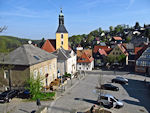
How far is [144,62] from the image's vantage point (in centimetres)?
4331

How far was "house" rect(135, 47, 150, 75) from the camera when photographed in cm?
4269

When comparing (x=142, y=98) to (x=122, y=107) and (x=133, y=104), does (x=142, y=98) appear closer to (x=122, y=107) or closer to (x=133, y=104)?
(x=133, y=104)

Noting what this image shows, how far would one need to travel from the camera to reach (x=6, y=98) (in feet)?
68.7

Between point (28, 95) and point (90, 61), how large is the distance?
97.8ft

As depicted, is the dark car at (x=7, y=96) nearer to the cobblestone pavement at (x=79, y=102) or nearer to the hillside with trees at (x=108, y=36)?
the cobblestone pavement at (x=79, y=102)

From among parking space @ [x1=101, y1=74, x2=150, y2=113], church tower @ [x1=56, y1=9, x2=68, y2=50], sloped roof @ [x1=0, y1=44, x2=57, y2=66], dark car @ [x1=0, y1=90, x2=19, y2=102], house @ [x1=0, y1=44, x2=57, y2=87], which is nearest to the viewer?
parking space @ [x1=101, y1=74, x2=150, y2=113]

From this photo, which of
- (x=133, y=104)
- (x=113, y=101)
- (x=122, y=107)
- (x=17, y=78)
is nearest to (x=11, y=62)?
(x=17, y=78)

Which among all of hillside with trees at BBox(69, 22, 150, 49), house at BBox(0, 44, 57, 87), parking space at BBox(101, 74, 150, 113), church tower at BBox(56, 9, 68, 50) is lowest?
parking space at BBox(101, 74, 150, 113)

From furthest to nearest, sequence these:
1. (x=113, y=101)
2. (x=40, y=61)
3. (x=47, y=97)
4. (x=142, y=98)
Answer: (x=40, y=61) < (x=142, y=98) < (x=47, y=97) < (x=113, y=101)

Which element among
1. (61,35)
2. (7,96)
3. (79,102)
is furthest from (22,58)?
(61,35)

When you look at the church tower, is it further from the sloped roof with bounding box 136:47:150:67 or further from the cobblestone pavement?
the sloped roof with bounding box 136:47:150:67

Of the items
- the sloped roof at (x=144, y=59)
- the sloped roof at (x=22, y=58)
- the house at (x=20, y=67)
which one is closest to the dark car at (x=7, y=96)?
the house at (x=20, y=67)

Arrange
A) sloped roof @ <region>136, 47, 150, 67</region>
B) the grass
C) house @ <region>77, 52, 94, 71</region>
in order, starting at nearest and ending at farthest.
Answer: the grass, sloped roof @ <region>136, 47, 150, 67</region>, house @ <region>77, 52, 94, 71</region>

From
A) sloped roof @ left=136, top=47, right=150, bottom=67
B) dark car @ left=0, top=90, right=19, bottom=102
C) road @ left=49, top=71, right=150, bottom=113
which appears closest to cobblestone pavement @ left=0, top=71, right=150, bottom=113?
road @ left=49, top=71, right=150, bottom=113
